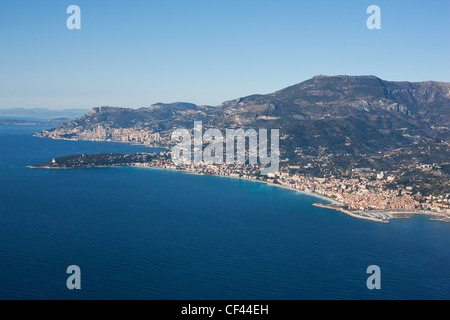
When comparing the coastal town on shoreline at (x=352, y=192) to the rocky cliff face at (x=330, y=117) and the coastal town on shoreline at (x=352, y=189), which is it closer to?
the coastal town on shoreline at (x=352, y=189)

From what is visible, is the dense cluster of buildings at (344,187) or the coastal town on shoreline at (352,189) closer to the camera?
the coastal town on shoreline at (352,189)

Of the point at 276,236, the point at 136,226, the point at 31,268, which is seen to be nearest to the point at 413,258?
the point at 276,236

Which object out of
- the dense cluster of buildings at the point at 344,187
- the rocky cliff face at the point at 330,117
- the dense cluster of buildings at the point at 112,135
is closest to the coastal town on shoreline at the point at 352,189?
the dense cluster of buildings at the point at 344,187

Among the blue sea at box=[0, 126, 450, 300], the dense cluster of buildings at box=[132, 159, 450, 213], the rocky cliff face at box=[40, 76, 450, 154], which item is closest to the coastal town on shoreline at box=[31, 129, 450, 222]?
the dense cluster of buildings at box=[132, 159, 450, 213]

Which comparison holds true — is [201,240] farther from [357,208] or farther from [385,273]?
[357,208]

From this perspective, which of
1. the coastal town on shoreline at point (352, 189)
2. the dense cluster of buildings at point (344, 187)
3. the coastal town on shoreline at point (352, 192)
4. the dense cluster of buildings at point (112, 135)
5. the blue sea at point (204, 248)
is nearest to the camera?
the blue sea at point (204, 248)

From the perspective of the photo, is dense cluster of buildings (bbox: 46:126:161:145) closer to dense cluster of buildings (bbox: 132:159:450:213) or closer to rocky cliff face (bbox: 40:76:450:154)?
rocky cliff face (bbox: 40:76:450:154)

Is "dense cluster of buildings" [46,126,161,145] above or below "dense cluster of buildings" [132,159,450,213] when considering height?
above

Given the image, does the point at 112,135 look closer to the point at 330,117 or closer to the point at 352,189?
the point at 330,117
